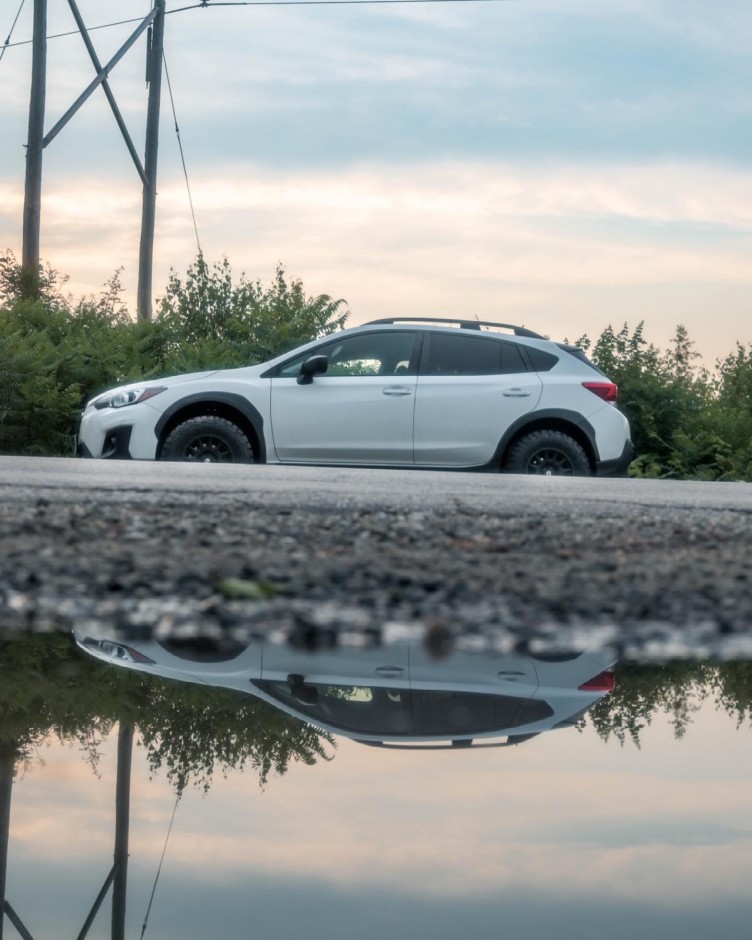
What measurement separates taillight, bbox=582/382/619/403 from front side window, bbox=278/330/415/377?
1645 millimetres

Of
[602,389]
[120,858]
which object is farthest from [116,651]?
[602,389]

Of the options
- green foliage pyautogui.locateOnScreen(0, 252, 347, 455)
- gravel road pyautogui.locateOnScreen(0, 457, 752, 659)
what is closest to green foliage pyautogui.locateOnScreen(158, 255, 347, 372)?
green foliage pyautogui.locateOnScreen(0, 252, 347, 455)

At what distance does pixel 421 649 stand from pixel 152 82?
22.5 m

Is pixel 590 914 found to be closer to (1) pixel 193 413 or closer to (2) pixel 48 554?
(2) pixel 48 554

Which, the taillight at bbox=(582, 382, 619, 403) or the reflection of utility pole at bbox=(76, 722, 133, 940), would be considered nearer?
the reflection of utility pole at bbox=(76, 722, 133, 940)

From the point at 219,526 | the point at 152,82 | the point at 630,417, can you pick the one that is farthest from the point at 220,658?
the point at 152,82

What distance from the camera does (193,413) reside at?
11258 mm

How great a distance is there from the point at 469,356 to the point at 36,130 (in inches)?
474

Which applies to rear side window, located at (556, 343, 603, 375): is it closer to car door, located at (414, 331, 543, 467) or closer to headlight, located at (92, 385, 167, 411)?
car door, located at (414, 331, 543, 467)

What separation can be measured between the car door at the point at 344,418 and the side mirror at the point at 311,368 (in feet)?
0.17

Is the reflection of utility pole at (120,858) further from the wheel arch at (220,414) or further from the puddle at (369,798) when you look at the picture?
the wheel arch at (220,414)

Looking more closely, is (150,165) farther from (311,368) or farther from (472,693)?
(472,693)

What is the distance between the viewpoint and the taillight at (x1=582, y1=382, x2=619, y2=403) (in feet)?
37.6

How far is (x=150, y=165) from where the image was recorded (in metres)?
23.0
